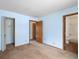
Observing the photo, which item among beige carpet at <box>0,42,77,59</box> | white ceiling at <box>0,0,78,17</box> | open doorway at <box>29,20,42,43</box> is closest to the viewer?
white ceiling at <box>0,0,78,17</box>

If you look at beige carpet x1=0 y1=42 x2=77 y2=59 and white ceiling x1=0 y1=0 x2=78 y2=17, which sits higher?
white ceiling x1=0 y1=0 x2=78 y2=17

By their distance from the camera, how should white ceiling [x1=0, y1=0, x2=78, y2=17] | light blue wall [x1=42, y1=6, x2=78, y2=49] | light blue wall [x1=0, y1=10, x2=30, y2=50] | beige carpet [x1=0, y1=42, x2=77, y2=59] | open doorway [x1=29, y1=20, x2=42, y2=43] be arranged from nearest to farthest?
white ceiling [x1=0, y1=0, x2=78, y2=17] → beige carpet [x1=0, y1=42, x2=77, y2=59] → light blue wall [x1=42, y1=6, x2=78, y2=49] → light blue wall [x1=0, y1=10, x2=30, y2=50] → open doorway [x1=29, y1=20, x2=42, y2=43]

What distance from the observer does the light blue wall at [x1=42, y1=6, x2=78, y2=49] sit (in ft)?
13.6

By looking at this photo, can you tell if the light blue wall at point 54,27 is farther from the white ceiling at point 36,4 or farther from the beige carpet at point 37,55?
the beige carpet at point 37,55

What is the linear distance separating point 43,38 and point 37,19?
1781 millimetres

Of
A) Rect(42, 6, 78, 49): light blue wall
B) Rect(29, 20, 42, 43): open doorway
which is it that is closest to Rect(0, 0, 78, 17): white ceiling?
Rect(42, 6, 78, 49): light blue wall

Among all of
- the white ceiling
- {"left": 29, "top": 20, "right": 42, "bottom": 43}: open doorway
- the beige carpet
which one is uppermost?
the white ceiling

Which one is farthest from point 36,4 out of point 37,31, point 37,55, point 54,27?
point 37,31

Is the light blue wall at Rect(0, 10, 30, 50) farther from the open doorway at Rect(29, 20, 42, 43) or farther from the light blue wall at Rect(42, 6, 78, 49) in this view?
the light blue wall at Rect(42, 6, 78, 49)

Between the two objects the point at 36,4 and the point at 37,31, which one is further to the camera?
the point at 37,31

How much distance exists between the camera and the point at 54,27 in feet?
15.3

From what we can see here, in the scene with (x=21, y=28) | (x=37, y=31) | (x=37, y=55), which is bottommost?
(x=37, y=55)

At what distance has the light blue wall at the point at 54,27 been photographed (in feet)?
13.6

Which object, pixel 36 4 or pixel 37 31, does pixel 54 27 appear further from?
pixel 37 31
